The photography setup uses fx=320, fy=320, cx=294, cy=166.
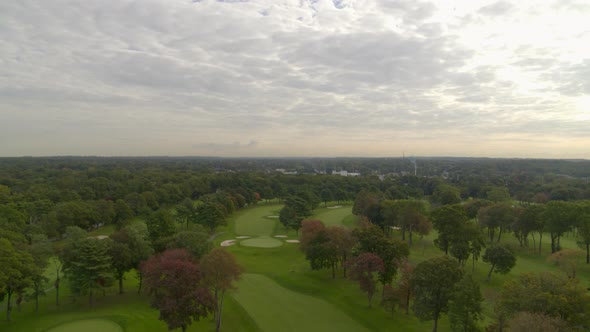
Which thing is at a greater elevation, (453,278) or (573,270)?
(453,278)

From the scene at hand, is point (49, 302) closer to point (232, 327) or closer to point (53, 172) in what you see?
point (232, 327)

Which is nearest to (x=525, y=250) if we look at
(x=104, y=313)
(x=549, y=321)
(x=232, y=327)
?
(x=549, y=321)

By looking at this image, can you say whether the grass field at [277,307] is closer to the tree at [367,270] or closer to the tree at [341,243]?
the tree at [367,270]

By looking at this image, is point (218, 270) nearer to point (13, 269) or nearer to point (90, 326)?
point (90, 326)

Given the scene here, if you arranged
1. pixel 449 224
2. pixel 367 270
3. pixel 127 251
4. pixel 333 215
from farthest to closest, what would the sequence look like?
pixel 333 215
pixel 449 224
pixel 127 251
pixel 367 270

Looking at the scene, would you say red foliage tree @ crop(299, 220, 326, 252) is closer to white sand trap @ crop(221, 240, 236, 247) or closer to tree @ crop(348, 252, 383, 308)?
tree @ crop(348, 252, 383, 308)

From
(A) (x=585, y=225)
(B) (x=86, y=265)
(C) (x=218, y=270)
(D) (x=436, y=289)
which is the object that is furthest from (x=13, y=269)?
(A) (x=585, y=225)
